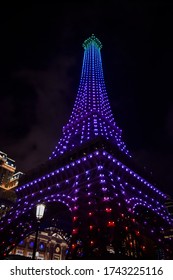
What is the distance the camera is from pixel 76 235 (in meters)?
24.4

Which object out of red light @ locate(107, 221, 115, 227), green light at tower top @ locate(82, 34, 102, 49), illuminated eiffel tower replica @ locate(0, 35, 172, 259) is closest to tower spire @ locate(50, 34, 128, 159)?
illuminated eiffel tower replica @ locate(0, 35, 172, 259)

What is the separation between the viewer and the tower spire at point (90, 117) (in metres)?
41.2

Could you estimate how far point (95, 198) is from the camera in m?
28.2

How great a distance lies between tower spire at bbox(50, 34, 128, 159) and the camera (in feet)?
135

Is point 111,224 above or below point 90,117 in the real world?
below

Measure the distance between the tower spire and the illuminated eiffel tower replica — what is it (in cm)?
20

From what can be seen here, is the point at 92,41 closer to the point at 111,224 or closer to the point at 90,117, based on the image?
the point at 90,117

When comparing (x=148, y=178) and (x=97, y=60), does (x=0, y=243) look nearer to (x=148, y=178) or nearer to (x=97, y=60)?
(x=148, y=178)

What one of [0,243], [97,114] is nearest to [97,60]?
[97,114]

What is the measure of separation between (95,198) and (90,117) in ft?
66.8

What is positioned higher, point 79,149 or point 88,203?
point 79,149

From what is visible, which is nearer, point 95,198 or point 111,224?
point 111,224

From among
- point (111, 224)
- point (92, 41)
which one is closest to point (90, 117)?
point (111, 224)
